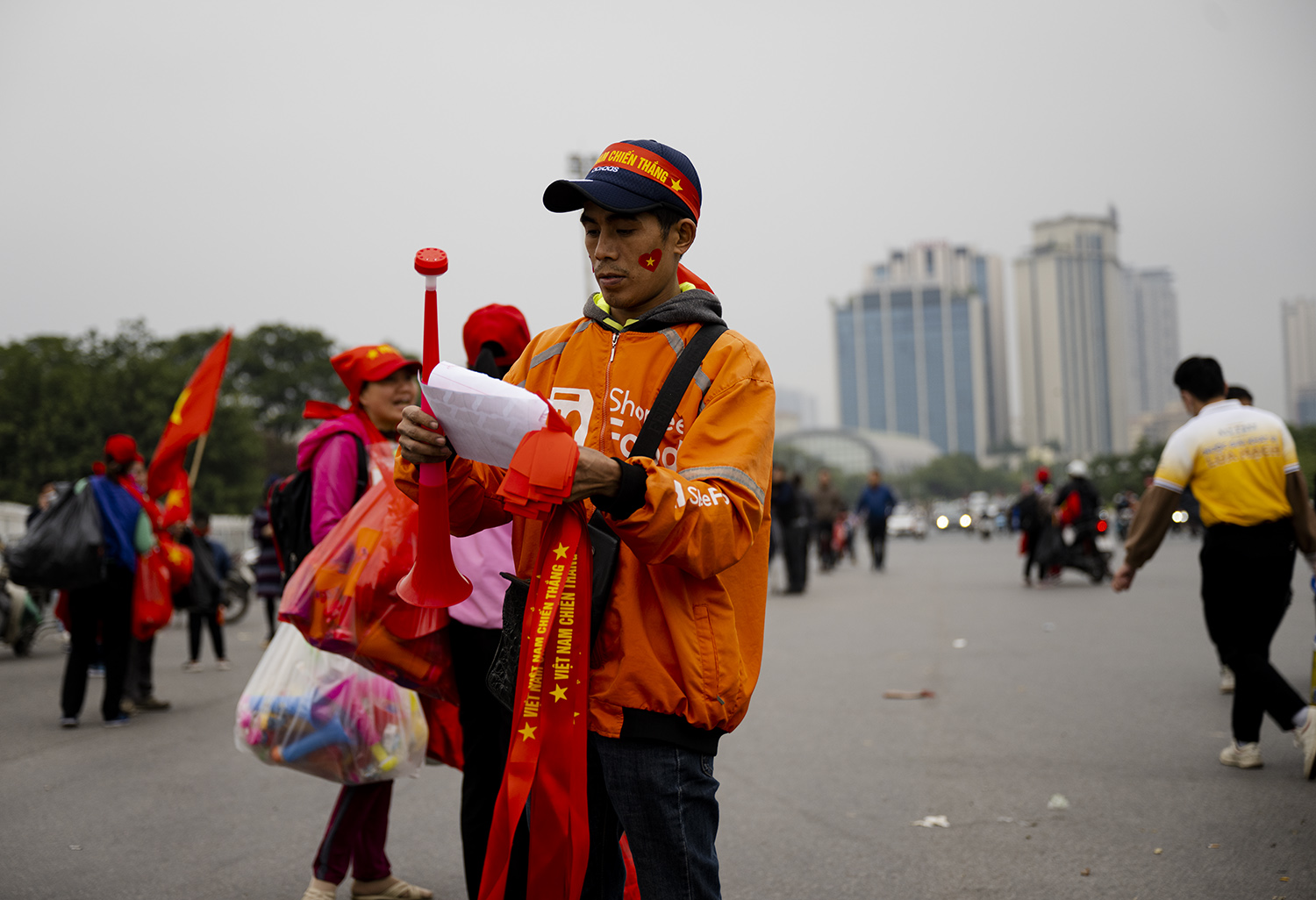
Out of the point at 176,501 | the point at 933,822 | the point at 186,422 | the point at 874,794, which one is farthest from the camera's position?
the point at 186,422

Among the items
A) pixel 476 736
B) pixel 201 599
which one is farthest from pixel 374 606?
pixel 201 599

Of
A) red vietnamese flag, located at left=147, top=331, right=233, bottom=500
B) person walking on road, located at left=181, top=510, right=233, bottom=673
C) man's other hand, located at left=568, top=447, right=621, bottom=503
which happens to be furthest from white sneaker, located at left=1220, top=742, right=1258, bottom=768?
person walking on road, located at left=181, top=510, right=233, bottom=673

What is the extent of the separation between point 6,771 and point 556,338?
5.38 m

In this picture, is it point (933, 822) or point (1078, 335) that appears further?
point (1078, 335)

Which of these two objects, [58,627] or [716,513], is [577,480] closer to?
[716,513]

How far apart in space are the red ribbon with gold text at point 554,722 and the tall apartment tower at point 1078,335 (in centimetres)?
16673

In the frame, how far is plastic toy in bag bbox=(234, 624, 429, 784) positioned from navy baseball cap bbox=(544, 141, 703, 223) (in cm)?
207

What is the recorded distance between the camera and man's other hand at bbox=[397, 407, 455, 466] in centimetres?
215

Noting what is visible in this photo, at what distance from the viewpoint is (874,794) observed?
5395mm

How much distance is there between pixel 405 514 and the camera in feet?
11.7

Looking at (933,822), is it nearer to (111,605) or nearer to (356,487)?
(356,487)

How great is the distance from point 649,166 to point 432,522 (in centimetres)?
84

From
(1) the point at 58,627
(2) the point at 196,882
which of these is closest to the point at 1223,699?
(2) the point at 196,882

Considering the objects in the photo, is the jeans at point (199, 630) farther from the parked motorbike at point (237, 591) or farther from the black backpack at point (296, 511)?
the black backpack at point (296, 511)
